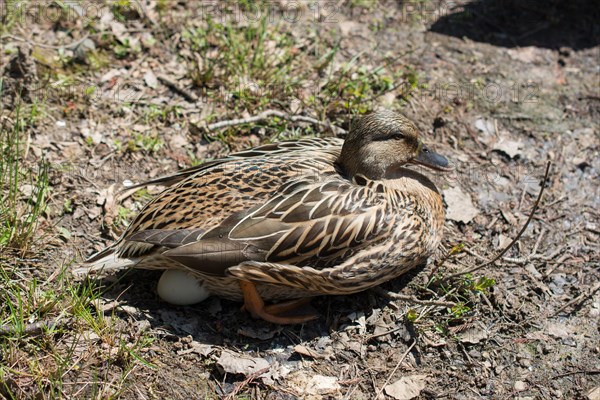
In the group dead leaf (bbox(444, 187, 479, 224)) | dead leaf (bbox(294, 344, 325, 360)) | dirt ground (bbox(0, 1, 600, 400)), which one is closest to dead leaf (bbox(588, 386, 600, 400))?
dirt ground (bbox(0, 1, 600, 400))

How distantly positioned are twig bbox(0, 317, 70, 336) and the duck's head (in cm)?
210

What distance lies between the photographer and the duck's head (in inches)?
185

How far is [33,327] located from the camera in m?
4.08

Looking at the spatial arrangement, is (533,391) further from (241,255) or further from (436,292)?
(241,255)

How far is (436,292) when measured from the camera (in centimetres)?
497

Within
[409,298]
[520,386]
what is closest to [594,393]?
[520,386]

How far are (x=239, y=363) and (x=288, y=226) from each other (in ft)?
2.99

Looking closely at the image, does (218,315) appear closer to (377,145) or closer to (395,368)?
(395,368)

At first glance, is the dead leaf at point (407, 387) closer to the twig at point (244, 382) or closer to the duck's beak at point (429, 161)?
the twig at point (244, 382)

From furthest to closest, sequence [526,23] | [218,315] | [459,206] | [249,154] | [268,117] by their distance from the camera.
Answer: [526,23] < [268,117] < [459,206] < [249,154] < [218,315]

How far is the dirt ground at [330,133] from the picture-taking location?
4.38 metres

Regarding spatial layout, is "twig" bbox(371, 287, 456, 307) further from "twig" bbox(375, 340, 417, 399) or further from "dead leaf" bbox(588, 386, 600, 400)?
"dead leaf" bbox(588, 386, 600, 400)

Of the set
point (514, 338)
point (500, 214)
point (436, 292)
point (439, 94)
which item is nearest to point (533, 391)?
point (514, 338)

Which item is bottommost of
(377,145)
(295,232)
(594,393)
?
(594,393)
